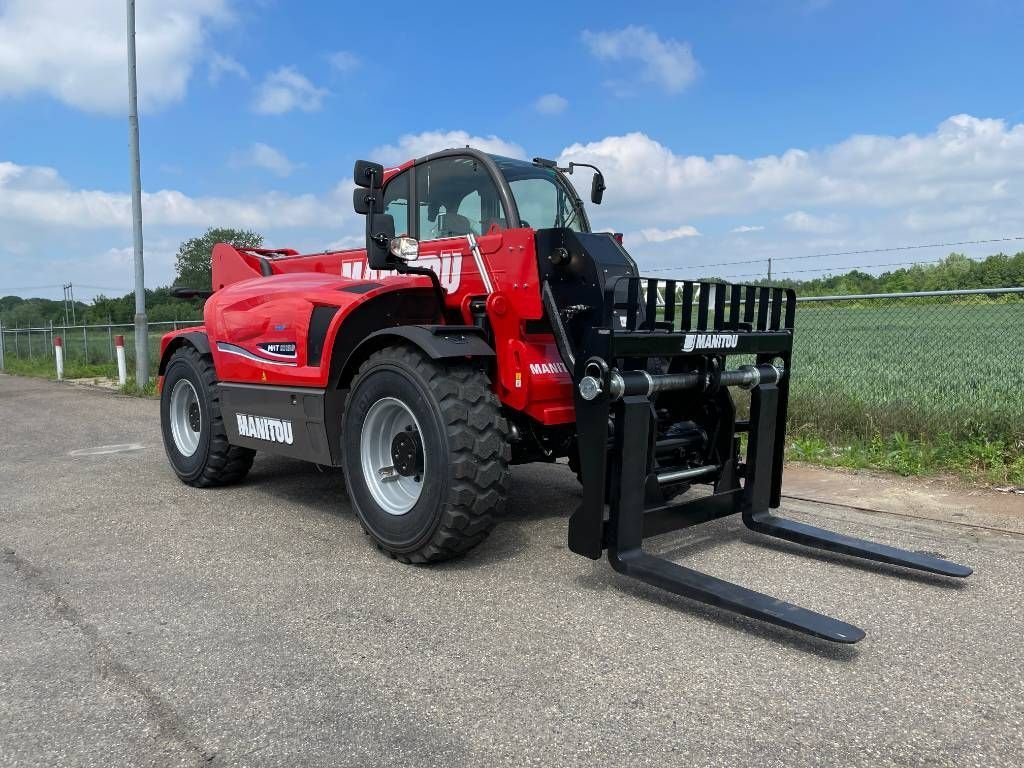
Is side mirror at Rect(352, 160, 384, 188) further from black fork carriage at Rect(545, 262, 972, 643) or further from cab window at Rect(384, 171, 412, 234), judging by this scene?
black fork carriage at Rect(545, 262, 972, 643)

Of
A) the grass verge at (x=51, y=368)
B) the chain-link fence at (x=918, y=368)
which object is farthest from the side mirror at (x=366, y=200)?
the grass verge at (x=51, y=368)

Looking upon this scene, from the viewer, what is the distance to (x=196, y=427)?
639cm

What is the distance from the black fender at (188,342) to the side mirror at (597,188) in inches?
122

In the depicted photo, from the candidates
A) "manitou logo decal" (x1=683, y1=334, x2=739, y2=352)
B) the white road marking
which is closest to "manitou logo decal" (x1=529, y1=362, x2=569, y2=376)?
"manitou logo decal" (x1=683, y1=334, x2=739, y2=352)

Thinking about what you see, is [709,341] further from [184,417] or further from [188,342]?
[184,417]

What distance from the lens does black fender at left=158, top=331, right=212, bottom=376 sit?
617 centimetres

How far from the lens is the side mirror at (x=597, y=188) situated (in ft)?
19.0

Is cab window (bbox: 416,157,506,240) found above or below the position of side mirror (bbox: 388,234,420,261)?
above

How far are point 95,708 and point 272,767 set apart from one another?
0.80 meters

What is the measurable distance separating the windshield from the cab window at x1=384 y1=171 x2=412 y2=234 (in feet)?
2.26

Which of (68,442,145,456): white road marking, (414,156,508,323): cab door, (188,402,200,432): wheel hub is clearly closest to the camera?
(414,156,508,323): cab door

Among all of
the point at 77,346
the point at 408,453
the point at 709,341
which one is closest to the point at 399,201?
the point at 408,453

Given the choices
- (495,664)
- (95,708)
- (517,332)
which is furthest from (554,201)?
(95,708)

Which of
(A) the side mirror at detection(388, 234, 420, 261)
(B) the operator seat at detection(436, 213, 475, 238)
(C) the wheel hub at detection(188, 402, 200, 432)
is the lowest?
(C) the wheel hub at detection(188, 402, 200, 432)
